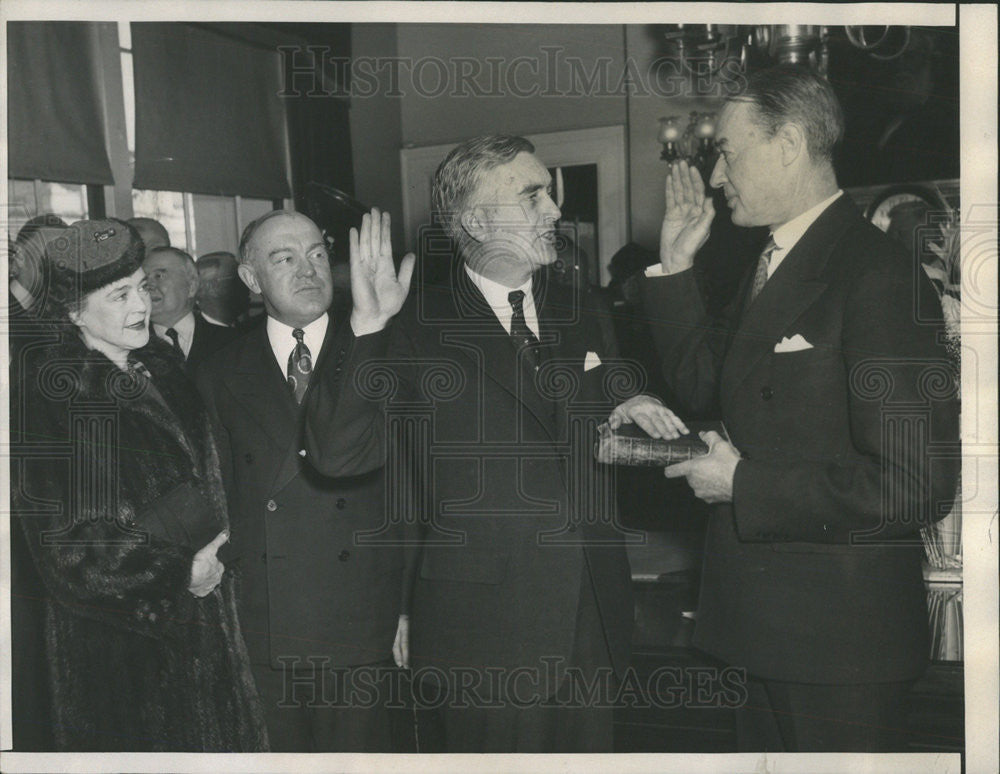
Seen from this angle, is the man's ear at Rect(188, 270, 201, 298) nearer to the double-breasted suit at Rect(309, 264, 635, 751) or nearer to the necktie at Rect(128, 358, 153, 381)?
the necktie at Rect(128, 358, 153, 381)

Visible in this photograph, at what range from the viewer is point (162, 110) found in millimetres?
1938

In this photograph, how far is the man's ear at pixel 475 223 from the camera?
169 centimetres

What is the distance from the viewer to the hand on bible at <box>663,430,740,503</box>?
1.64 meters

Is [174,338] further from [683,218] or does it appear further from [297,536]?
[683,218]

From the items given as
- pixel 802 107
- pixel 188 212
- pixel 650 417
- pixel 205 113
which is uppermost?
pixel 205 113

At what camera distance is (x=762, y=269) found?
170 centimetres

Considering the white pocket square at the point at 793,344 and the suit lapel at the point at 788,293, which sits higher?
the suit lapel at the point at 788,293

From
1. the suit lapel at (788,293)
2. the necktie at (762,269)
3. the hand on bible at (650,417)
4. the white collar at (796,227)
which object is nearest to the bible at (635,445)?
the hand on bible at (650,417)

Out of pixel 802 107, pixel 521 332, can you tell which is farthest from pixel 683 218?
pixel 521 332

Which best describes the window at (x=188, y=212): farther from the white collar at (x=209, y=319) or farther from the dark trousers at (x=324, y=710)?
the dark trousers at (x=324, y=710)

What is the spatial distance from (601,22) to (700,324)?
718 mm

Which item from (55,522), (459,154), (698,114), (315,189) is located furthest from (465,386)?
(55,522)

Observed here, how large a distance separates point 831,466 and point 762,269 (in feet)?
1.38

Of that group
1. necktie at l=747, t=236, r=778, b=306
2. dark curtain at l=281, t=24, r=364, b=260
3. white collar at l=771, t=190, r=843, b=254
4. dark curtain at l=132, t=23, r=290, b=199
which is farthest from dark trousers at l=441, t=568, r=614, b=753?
dark curtain at l=132, t=23, r=290, b=199
